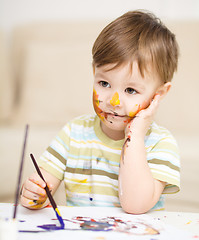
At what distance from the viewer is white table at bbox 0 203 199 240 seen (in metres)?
0.59

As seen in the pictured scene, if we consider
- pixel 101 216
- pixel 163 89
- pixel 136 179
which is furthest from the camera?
pixel 163 89

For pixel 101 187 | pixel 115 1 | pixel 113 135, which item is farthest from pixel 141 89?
pixel 115 1

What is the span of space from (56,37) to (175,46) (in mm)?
1220

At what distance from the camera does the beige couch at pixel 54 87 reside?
178 cm

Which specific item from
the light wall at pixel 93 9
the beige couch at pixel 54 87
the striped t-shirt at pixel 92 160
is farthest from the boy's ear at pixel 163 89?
the light wall at pixel 93 9

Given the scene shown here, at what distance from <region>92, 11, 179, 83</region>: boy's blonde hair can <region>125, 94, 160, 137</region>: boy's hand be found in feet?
0.24

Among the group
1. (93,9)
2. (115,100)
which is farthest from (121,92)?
(93,9)

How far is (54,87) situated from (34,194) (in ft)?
4.05

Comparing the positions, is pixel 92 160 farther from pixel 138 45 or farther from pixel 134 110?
pixel 138 45

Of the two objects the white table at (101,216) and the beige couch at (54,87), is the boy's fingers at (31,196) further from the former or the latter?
the beige couch at (54,87)

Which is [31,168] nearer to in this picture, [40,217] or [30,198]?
[30,198]

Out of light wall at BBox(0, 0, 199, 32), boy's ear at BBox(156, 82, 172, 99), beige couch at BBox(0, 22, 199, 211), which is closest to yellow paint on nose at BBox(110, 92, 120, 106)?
boy's ear at BBox(156, 82, 172, 99)

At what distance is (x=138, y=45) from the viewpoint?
873 mm

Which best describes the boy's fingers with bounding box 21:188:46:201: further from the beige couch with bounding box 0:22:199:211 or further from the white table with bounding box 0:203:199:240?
the beige couch with bounding box 0:22:199:211
